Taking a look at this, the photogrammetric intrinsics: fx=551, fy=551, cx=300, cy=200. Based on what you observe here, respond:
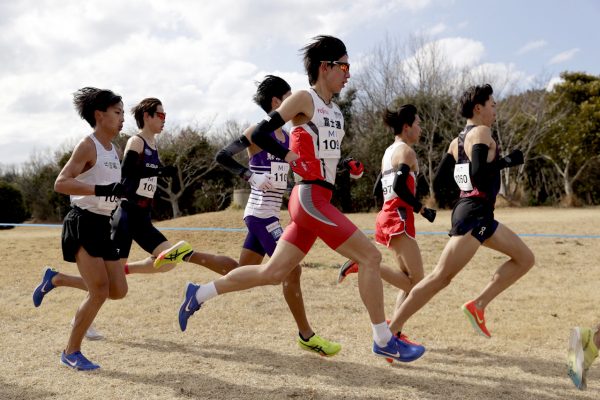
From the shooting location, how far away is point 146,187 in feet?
19.0

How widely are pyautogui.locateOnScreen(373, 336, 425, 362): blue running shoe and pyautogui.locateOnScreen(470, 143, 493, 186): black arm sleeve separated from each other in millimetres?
1516

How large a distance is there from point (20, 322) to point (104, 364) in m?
2.30

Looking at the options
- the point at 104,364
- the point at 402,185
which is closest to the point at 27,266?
the point at 104,364

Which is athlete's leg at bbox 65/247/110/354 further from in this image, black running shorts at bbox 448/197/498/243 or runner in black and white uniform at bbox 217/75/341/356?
black running shorts at bbox 448/197/498/243

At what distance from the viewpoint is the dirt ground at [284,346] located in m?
4.02

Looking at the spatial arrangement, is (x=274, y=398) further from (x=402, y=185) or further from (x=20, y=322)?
(x=20, y=322)

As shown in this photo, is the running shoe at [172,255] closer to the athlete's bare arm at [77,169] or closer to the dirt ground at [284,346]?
the dirt ground at [284,346]

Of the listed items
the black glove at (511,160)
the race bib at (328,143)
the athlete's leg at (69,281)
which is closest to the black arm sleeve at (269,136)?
the race bib at (328,143)

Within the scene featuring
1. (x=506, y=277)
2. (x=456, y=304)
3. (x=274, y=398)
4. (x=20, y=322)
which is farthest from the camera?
(x=456, y=304)

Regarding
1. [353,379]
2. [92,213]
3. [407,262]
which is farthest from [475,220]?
[92,213]

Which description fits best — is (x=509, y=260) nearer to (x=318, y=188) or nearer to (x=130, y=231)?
(x=318, y=188)

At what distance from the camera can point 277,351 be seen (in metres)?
5.08

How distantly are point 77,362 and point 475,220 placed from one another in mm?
3476

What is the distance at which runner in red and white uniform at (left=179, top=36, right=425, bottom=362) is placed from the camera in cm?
387
